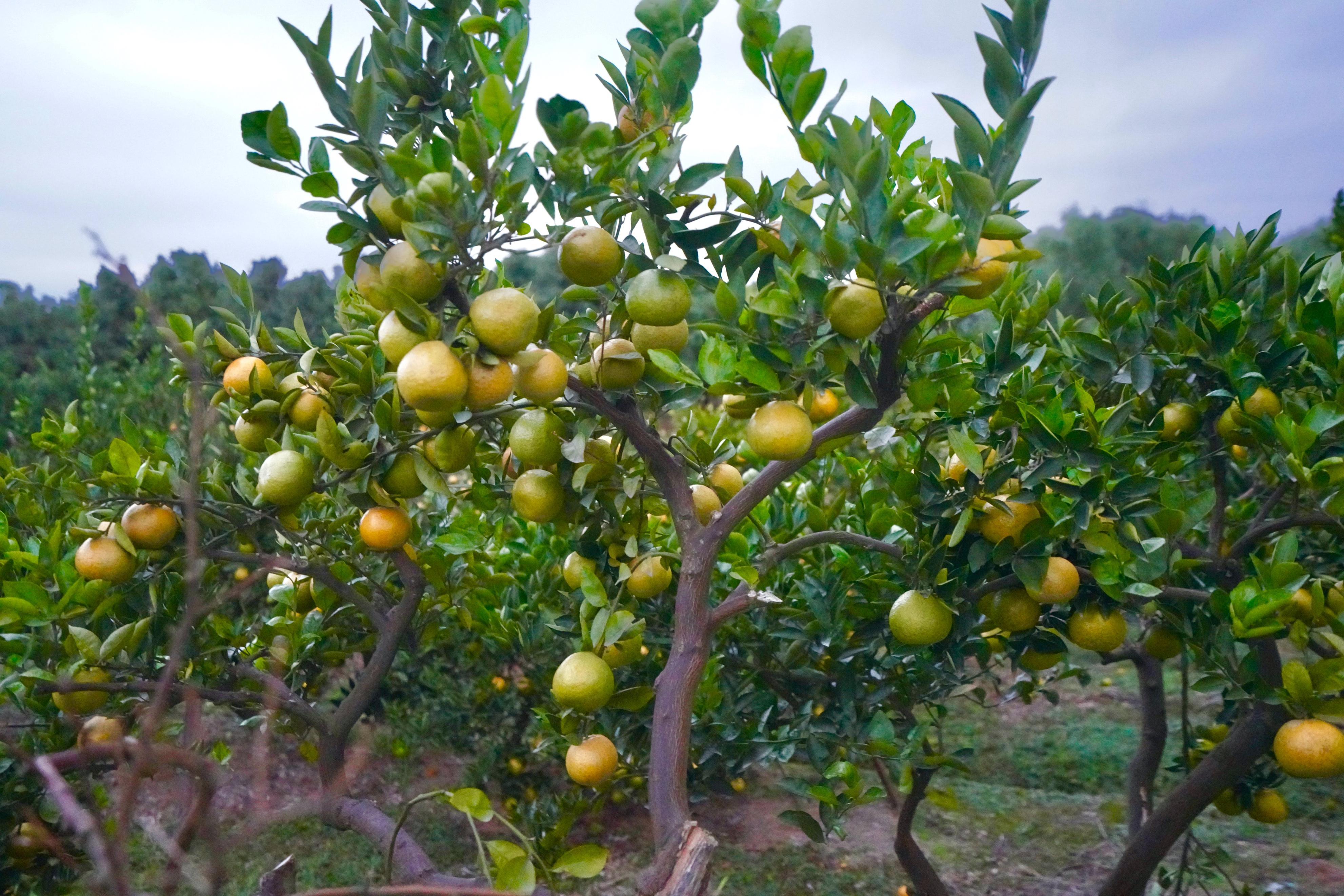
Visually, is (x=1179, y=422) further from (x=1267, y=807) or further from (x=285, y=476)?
(x=285, y=476)

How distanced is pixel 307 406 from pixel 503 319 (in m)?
0.50

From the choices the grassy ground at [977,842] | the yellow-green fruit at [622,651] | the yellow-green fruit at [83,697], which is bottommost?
the grassy ground at [977,842]

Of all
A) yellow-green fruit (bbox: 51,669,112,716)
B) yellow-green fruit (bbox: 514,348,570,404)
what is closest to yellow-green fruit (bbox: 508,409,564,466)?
yellow-green fruit (bbox: 514,348,570,404)

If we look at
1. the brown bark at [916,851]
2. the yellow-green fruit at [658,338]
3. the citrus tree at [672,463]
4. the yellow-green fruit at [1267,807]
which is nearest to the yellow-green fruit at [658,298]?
the citrus tree at [672,463]

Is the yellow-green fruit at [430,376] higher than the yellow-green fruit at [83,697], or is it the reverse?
the yellow-green fruit at [430,376]

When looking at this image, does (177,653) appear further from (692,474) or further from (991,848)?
(991,848)

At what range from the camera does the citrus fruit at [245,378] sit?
1334 millimetres

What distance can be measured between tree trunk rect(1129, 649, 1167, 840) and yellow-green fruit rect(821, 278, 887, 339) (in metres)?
1.54

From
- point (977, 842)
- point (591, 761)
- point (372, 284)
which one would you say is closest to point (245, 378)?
point (372, 284)

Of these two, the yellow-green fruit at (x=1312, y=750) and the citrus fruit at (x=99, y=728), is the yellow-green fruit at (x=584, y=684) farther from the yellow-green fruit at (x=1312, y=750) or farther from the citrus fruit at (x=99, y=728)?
the yellow-green fruit at (x=1312, y=750)

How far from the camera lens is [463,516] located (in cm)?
184

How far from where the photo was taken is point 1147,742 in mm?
2230

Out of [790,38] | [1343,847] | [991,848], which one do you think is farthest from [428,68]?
[1343,847]

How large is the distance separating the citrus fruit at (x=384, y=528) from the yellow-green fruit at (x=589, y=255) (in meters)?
0.53
